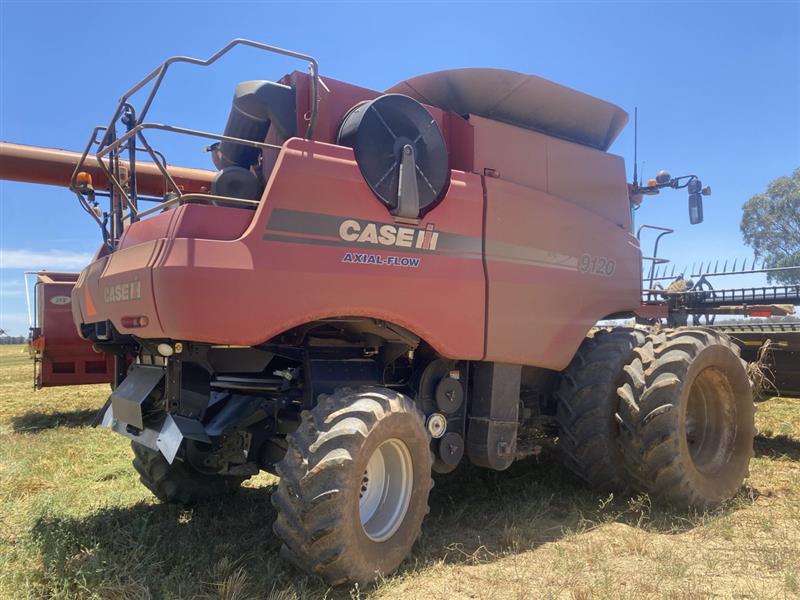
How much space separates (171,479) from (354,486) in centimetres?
226

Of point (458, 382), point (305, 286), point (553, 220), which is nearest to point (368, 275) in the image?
point (305, 286)

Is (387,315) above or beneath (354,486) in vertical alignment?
above

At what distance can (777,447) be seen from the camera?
7270 millimetres

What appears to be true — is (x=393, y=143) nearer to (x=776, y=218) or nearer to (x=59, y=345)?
(x=59, y=345)

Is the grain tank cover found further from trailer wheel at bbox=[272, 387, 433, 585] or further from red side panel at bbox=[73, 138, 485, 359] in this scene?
trailer wheel at bbox=[272, 387, 433, 585]

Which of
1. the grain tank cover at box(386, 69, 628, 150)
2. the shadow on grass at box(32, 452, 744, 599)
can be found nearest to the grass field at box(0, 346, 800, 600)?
the shadow on grass at box(32, 452, 744, 599)

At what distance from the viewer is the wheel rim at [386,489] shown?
374 cm

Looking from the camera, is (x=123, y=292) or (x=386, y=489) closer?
(x=123, y=292)

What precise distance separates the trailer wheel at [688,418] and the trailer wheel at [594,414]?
0.36ft

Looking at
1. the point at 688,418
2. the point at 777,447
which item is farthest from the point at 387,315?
the point at 777,447

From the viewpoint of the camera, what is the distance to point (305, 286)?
3.51 meters

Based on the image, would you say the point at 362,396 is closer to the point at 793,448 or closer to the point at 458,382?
the point at 458,382

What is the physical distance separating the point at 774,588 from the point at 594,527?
1274mm

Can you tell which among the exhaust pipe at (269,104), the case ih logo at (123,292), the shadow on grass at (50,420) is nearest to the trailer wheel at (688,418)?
the exhaust pipe at (269,104)
